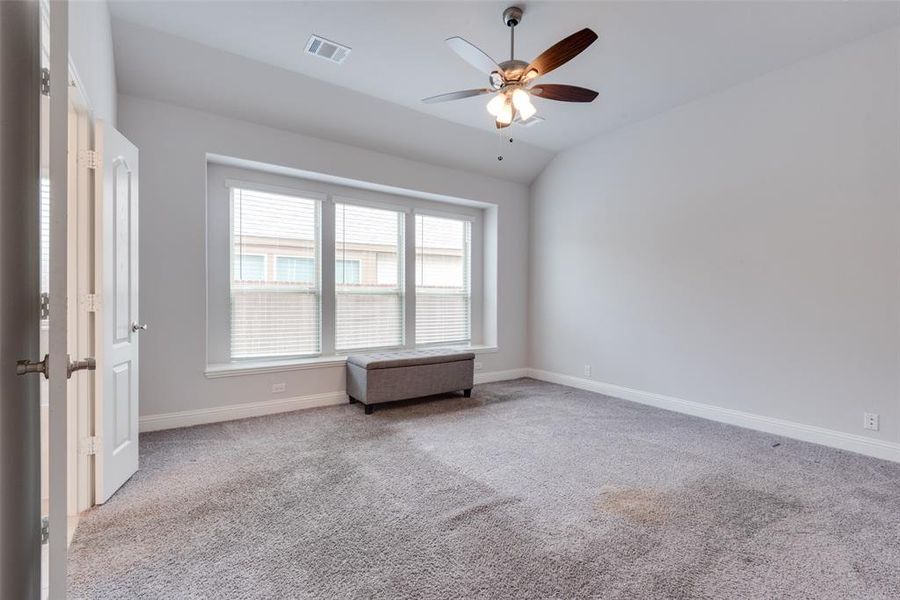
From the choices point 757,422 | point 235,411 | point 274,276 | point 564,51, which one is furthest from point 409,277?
point 757,422

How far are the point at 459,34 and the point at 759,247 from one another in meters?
3.21

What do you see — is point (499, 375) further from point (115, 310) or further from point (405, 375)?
point (115, 310)

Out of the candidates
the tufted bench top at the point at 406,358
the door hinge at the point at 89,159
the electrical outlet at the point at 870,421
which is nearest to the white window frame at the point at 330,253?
the tufted bench top at the point at 406,358

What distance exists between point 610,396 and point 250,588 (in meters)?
4.23

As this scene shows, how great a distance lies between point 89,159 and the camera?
2.36m

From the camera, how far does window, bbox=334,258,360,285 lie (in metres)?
4.82

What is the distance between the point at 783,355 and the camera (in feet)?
11.8

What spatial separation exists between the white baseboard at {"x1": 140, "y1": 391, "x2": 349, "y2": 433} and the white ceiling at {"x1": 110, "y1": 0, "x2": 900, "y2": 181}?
9.06 ft

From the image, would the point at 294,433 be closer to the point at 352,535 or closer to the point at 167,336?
the point at 167,336

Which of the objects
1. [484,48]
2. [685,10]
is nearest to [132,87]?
[484,48]

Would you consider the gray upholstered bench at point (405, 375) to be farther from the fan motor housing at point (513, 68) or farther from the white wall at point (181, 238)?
the fan motor housing at point (513, 68)

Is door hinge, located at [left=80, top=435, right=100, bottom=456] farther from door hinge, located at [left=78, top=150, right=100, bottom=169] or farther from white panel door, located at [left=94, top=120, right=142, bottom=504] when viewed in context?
door hinge, located at [left=78, top=150, right=100, bottom=169]

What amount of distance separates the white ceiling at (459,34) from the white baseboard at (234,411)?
276 centimetres

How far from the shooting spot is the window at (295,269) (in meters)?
4.46
